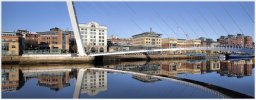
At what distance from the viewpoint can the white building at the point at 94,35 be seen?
25250 millimetres

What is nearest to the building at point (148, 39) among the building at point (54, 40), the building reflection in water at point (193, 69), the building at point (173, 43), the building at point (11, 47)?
the building at point (173, 43)

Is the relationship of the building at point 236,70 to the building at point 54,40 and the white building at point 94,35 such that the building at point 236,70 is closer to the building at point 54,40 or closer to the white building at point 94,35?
the building at point 54,40

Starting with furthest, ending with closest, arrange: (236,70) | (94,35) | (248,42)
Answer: (94,35) < (248,42) < (236,70)

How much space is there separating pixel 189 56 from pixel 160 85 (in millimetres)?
17794

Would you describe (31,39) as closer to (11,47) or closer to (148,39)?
(11,47)

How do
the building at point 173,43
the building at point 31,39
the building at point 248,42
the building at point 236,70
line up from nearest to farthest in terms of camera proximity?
1. the building at point 236,70
2. the building at point 31,39
3. the building at point 248,42
4. the building at point 173,43

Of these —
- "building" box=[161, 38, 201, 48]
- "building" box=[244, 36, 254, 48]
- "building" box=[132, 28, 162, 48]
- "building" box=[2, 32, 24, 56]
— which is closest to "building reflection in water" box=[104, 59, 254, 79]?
"building" box=[2, 32, 24, 56]

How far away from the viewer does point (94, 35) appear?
2572 centimetres

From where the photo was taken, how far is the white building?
25.2m

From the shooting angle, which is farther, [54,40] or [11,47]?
[54,40]

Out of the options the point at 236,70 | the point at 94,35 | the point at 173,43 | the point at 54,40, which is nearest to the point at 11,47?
the point at 54,40

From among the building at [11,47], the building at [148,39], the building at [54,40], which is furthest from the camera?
the building at [148,39]

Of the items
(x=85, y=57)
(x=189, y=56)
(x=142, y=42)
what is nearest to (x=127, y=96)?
(x=85, y=57)

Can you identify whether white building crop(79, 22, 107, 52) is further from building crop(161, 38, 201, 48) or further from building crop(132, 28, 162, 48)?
building crop(161, 38, 201, 48)
